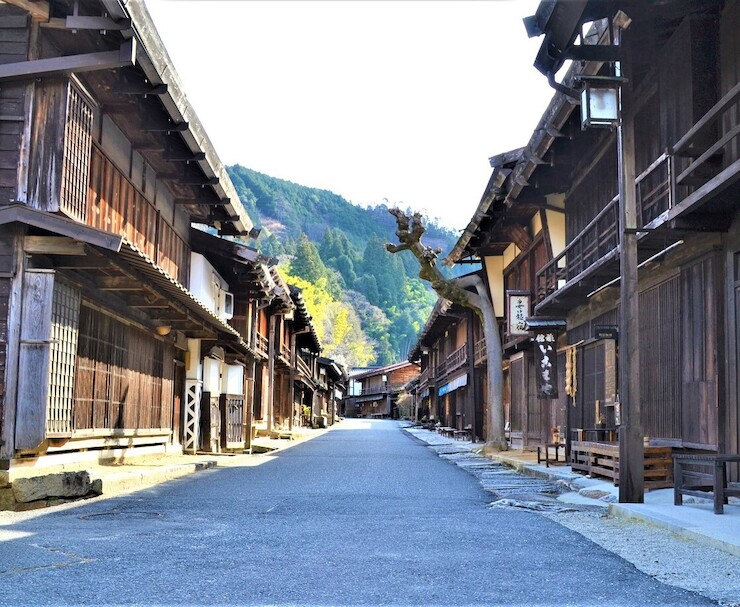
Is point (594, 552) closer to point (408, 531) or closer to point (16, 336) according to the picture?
point (408, 531)

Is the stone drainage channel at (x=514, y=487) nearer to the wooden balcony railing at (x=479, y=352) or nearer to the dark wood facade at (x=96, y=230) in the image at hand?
the dark wood facade at (x=96, y=230)

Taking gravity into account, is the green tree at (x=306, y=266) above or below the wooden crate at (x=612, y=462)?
above

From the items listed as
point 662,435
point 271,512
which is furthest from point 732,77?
point 271,512

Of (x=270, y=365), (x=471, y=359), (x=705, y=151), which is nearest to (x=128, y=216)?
(x=705, y=151)

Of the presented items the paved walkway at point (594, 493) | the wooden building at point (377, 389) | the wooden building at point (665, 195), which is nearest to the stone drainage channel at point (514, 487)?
the paved walkway at point (594, 493)

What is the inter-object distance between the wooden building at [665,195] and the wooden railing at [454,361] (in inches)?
869

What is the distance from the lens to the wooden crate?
40.6 ft

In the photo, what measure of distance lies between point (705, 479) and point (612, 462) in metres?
1.90

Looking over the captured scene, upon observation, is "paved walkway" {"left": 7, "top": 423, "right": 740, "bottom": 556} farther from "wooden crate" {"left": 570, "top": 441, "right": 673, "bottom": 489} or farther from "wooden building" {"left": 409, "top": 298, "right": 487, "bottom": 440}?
"wooden building" {"left": 409, "top": 298, "right": 487, "bottom": 440}

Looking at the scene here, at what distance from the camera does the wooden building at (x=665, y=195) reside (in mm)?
10938

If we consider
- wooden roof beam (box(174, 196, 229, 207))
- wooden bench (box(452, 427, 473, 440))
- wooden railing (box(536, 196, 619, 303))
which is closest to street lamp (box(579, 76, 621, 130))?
wooden railing (box(536, 196, 619, 303))

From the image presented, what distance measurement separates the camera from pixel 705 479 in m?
11.6

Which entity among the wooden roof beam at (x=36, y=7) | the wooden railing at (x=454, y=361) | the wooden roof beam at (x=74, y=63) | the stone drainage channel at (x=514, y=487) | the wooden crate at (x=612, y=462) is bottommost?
the stone drainage channel at (x=514, y=487)

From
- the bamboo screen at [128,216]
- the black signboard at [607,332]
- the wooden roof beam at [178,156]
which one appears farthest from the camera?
the wooden roof beam at [178,156]
